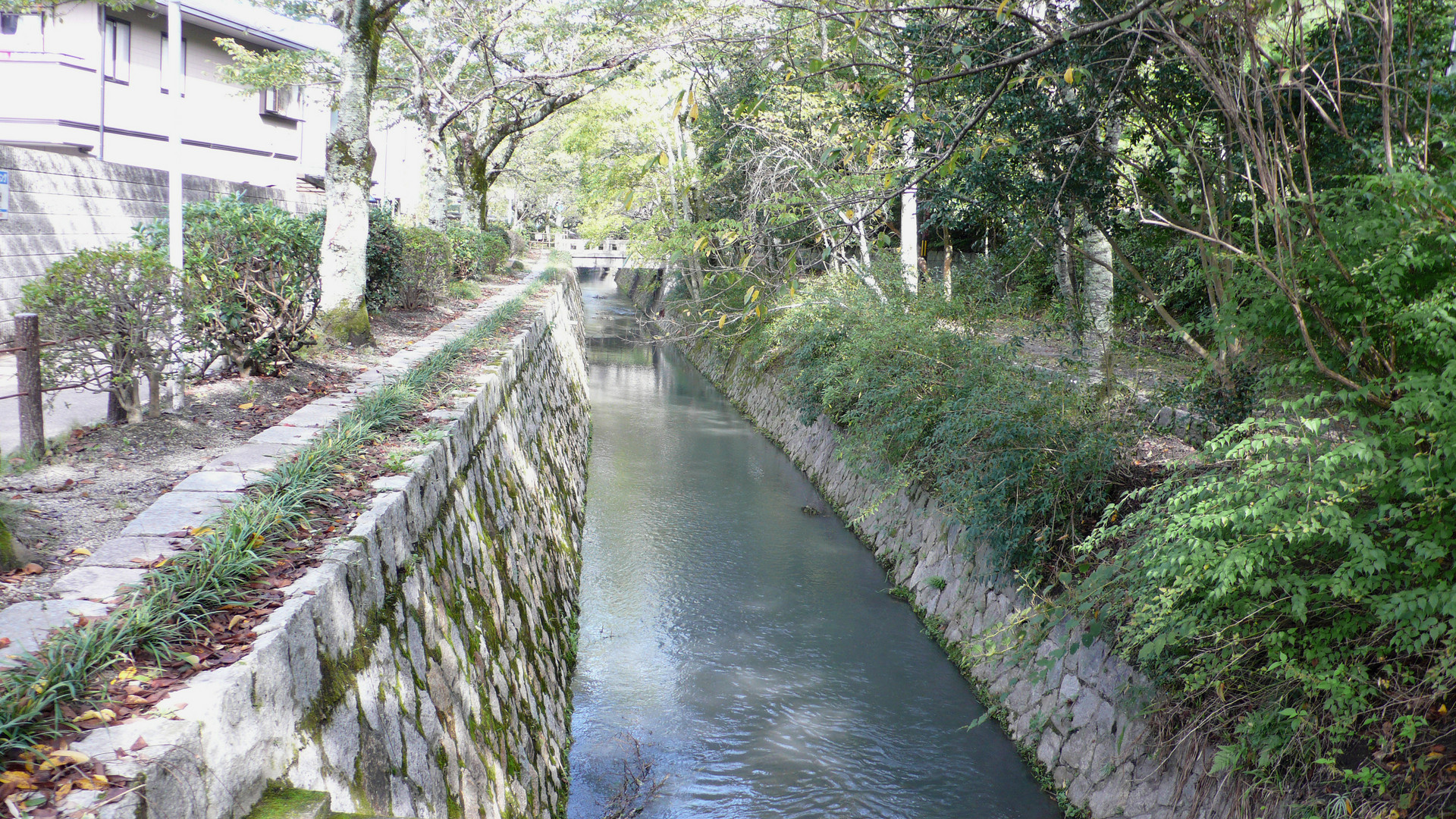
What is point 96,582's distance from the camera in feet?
11.2

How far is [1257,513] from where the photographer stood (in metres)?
4.22

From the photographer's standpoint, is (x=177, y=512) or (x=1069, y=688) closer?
(x=177, y=512)

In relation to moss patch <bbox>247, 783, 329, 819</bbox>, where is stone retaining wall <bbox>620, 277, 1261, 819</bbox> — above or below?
below

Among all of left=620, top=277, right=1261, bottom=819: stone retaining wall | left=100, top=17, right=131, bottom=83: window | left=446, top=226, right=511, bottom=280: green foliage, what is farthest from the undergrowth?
left=100, top=17, right=131, bottom=83: window

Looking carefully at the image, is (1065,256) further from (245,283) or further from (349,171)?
(245,283)

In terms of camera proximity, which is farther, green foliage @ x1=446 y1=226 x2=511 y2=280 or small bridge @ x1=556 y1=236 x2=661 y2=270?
small bridge @ x1=556 y1=236 x2=661 y2=270

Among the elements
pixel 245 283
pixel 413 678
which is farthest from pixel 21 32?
pixel 413 678

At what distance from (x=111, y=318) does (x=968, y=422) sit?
7168 millimetres

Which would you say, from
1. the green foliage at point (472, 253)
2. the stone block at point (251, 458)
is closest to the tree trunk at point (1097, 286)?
the stone block at point (251, 458)

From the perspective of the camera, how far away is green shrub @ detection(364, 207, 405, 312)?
1259 centimetres

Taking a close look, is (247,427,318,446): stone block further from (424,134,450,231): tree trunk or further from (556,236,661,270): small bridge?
(556,236,661,270): small bridge

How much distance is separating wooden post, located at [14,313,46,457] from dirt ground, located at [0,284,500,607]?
161mm

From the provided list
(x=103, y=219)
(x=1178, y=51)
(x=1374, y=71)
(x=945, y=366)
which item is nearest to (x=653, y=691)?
(x=945, y=366)

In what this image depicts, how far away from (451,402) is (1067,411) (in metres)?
5.48
